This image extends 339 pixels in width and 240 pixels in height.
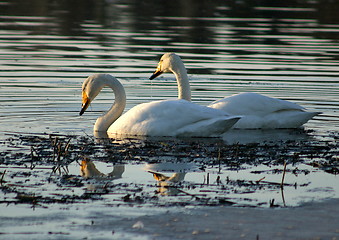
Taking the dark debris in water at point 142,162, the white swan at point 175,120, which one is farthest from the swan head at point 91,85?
the dark debris in water at point 142,162

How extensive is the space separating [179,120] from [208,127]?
42cm

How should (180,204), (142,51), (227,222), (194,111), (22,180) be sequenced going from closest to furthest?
(227,222), (180,204), (22,180), (194,111), (142,51)

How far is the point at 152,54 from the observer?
2136cm

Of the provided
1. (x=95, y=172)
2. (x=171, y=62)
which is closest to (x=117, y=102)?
(x=171, y=62)

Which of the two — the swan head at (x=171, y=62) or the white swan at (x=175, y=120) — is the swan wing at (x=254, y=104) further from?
the swan head at (x=171, y=62)

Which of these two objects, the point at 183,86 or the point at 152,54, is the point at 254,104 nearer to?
the point at 183,86

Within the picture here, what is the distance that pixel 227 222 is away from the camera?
687cm

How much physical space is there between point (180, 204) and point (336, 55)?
15777 millimetres

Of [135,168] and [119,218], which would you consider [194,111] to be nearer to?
[135,168]

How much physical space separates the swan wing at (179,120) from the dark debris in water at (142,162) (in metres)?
0.19

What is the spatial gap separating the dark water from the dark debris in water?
1658 millimetres

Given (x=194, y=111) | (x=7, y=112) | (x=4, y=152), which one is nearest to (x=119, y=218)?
(x=4, y=152)

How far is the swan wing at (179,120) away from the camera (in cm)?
1097

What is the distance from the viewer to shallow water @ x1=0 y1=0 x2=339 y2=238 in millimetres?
12812
